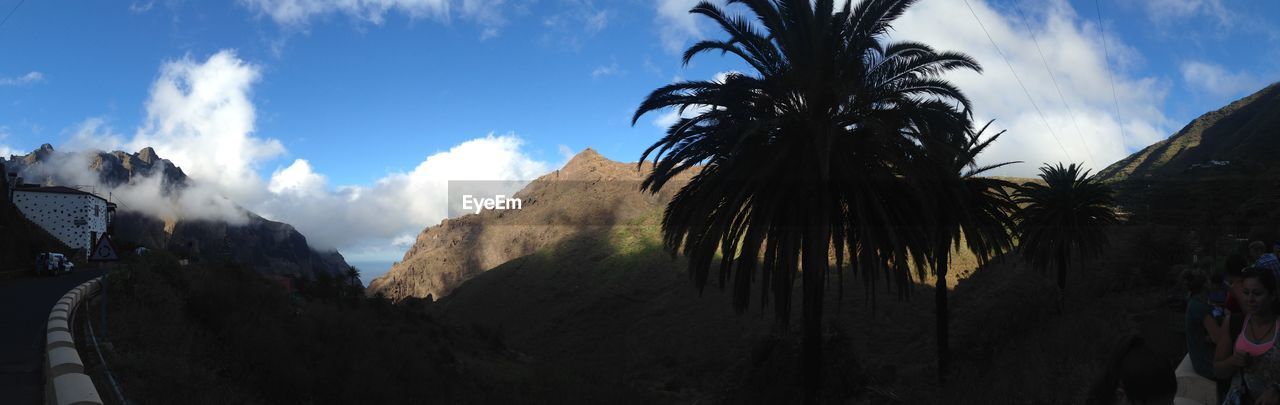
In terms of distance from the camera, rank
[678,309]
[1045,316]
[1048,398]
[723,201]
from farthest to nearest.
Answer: [678,309] → [1045,316] → [723,201] → [1048,398]

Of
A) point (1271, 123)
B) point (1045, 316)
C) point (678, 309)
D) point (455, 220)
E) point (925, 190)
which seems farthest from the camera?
point (455, 220)

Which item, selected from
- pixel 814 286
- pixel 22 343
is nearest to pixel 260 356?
pixel 22 343

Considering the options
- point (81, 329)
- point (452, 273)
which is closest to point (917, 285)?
point (81, 329)

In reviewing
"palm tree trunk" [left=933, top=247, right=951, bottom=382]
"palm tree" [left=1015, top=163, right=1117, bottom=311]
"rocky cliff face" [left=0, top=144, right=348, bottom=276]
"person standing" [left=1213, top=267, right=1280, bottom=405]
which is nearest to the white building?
"palm tree trunk" [left=933, top=247, right=951, bottom=382]

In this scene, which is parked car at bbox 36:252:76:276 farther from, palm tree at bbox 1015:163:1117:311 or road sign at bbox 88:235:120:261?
palm tree at bbox 1015:163:1117:311

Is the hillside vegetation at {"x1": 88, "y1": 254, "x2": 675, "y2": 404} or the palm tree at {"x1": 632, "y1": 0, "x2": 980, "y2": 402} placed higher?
the palm tree at {"x1": 632, "y1": 0, "x2": 980, "y2": 402}

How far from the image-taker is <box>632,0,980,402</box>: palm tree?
12.3m

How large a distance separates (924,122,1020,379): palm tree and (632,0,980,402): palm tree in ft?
1.47

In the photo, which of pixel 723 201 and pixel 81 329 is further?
pixel 723 201

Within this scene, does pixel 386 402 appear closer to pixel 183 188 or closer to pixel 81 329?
pixel 81 329

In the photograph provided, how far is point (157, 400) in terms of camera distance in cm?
811

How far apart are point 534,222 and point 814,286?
9475 cm

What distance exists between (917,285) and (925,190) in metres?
31.0

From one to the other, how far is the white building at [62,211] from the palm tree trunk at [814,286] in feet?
239
